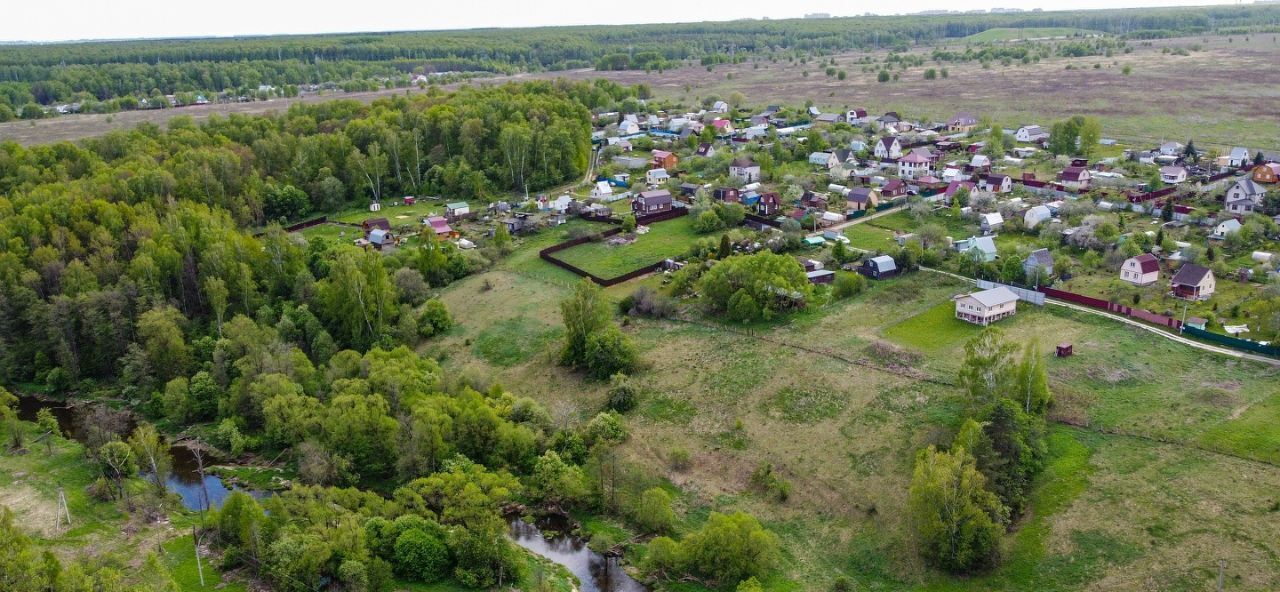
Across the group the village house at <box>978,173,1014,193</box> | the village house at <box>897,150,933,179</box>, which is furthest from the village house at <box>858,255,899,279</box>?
the village house at <box>897,150,933,179</box>

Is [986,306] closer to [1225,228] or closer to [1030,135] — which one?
[1225,228]

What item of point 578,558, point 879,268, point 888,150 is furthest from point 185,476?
point 888,150

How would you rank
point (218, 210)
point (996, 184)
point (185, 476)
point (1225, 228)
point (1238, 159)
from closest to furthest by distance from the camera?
point (185, 476) → point (1225, 228) → point (218, 210) → point (996, 184) → point (1238, 159)

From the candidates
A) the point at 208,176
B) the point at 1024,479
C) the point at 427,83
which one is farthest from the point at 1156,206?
the point at 427,83

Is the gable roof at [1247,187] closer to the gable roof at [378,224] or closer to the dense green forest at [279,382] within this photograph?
the dense green forest at [279,382]

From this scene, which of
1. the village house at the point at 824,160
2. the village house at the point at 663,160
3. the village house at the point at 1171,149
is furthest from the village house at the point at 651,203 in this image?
the village house at the point at 1171,149
